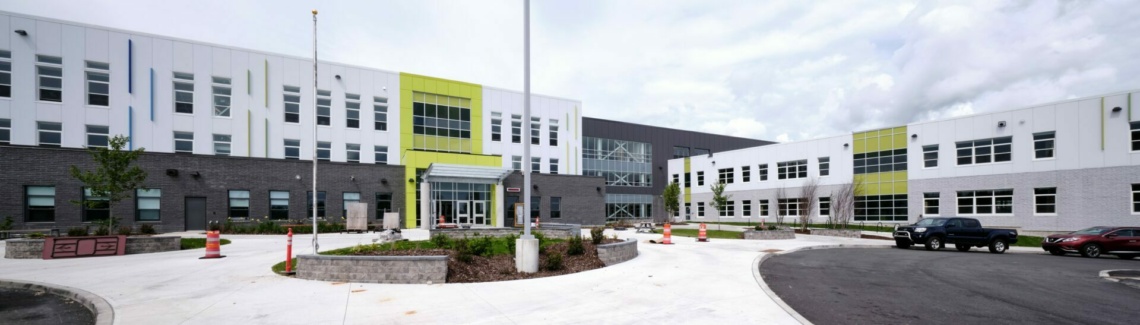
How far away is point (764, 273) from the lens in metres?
12.9

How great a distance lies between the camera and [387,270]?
1074cm

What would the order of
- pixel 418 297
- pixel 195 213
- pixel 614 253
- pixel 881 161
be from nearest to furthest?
pixel 418 297 → pixel 614 253 → pixel 195 213 → pixel 881 161

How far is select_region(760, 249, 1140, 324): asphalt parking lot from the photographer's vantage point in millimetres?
7965

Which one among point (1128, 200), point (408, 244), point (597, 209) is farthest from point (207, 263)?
point (1128, 200)

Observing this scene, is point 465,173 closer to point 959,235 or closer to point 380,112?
point 380,112

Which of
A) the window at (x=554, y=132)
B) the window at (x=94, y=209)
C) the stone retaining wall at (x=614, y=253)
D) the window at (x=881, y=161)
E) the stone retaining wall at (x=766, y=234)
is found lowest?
the stone retaining wall at (x=766, y=234)

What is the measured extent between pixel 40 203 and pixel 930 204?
57446 millimetres

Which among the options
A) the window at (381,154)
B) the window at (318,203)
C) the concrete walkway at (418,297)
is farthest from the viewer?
the window at (381,154)

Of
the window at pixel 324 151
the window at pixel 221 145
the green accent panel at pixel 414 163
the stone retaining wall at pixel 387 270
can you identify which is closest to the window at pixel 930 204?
the green accent panel at pixel 414 163

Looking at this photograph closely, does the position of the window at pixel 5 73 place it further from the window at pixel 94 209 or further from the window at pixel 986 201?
the window at pixel 986 201

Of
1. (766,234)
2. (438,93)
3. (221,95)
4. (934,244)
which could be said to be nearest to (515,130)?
(438,93)

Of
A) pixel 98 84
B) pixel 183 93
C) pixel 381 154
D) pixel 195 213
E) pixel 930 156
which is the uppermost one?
pixel 98 84

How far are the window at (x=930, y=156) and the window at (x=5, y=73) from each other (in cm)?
5985

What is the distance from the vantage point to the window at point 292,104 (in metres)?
34.1
